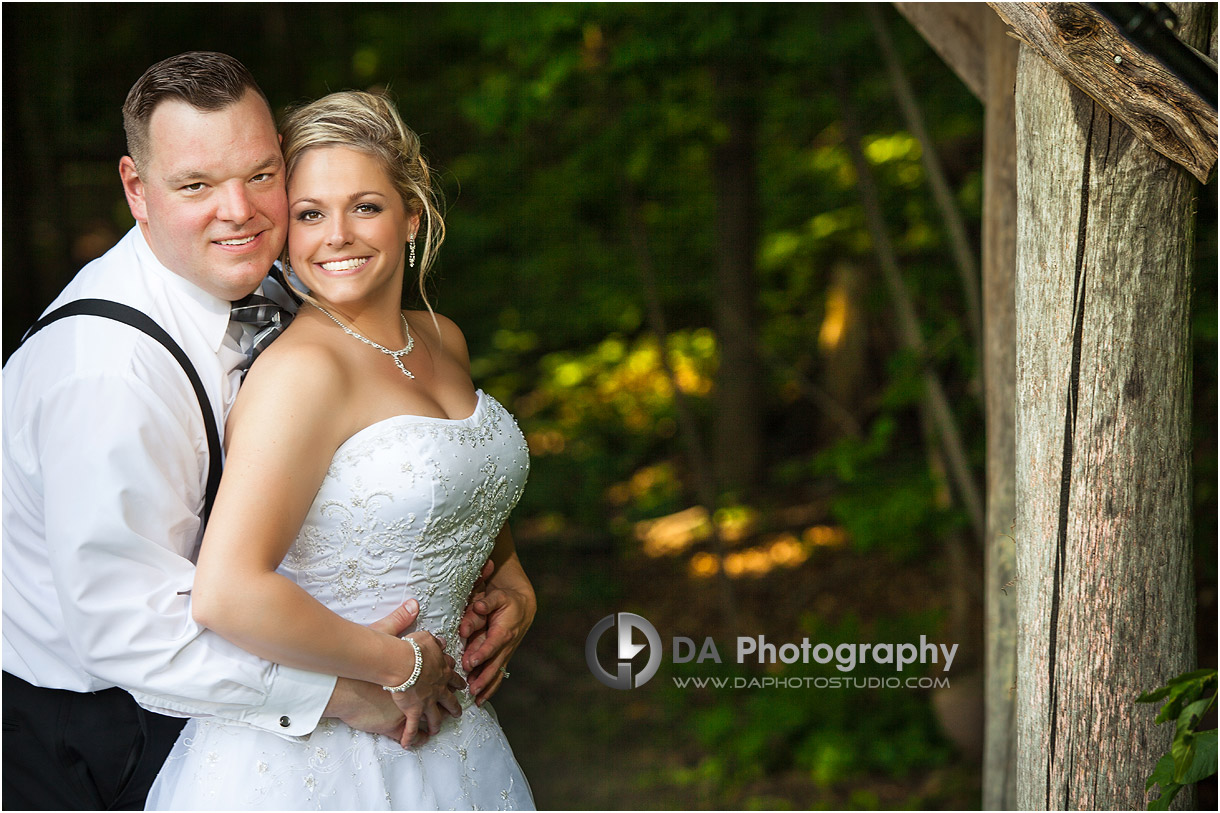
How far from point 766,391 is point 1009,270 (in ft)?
Answer: 14.1

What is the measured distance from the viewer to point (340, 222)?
6.11 ft

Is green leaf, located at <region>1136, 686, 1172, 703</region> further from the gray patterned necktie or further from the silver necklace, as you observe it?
the gray patterned necktie

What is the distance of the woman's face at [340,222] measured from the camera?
1.86m

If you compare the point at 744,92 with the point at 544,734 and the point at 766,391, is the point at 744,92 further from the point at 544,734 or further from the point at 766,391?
the point at 544,734

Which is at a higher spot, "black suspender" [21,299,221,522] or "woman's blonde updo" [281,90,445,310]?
"woman's blonde updo" [281,90,445,310]

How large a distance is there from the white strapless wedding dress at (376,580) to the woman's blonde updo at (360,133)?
0.43 metres

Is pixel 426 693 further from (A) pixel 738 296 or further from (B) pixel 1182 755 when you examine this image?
(A) pixel 738 296

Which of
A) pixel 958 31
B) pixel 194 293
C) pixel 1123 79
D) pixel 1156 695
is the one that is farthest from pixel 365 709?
pixel 958 31

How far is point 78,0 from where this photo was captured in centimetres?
662

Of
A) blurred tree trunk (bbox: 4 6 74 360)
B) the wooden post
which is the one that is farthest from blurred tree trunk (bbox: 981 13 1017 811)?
blurred tree trunk (bbox: 4 6 74 360)

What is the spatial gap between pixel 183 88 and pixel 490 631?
1245mm

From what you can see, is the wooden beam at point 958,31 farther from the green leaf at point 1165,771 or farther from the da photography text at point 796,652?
the da photography text at point 796,652

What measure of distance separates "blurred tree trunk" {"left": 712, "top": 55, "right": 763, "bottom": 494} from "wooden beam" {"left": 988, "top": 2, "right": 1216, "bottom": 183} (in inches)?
170

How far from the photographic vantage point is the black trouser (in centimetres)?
187
